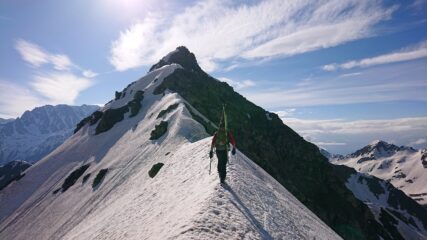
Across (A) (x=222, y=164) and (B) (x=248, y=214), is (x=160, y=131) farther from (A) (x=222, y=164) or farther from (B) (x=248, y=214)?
(B) (x=248, y=214)

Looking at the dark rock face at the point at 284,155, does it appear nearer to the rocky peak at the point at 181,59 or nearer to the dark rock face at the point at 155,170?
the rocky peak at the point at 181,59

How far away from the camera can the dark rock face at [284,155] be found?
63719mm

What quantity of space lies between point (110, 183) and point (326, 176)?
47.5m

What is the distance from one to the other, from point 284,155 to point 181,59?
1948 inches

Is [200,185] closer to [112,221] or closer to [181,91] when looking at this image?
[112,221]

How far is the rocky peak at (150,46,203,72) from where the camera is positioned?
10581 cm

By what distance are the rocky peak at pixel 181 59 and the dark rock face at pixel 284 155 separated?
76.0 ft

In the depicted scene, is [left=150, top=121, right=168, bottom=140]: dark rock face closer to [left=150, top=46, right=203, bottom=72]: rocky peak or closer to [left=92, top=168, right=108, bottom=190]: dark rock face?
[left=92, top=168, right=108, bottom=190]: dark rock face

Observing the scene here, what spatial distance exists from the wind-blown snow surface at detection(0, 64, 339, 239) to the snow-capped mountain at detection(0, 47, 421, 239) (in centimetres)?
11

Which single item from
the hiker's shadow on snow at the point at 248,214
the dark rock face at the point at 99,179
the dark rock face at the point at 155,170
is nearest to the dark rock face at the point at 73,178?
the dark rock face at the point at 99,179

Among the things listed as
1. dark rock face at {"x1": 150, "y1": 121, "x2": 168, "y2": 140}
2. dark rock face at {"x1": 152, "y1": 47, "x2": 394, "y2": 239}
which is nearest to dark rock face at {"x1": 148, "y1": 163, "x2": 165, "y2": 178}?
dark rock face at {"x1": 150, "y1": 121, "x2": 168, "y2": 140}

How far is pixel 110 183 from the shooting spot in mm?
37906

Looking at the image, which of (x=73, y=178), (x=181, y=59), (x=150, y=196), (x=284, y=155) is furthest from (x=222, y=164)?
(x=181, y=59)

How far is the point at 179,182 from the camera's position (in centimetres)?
2239
